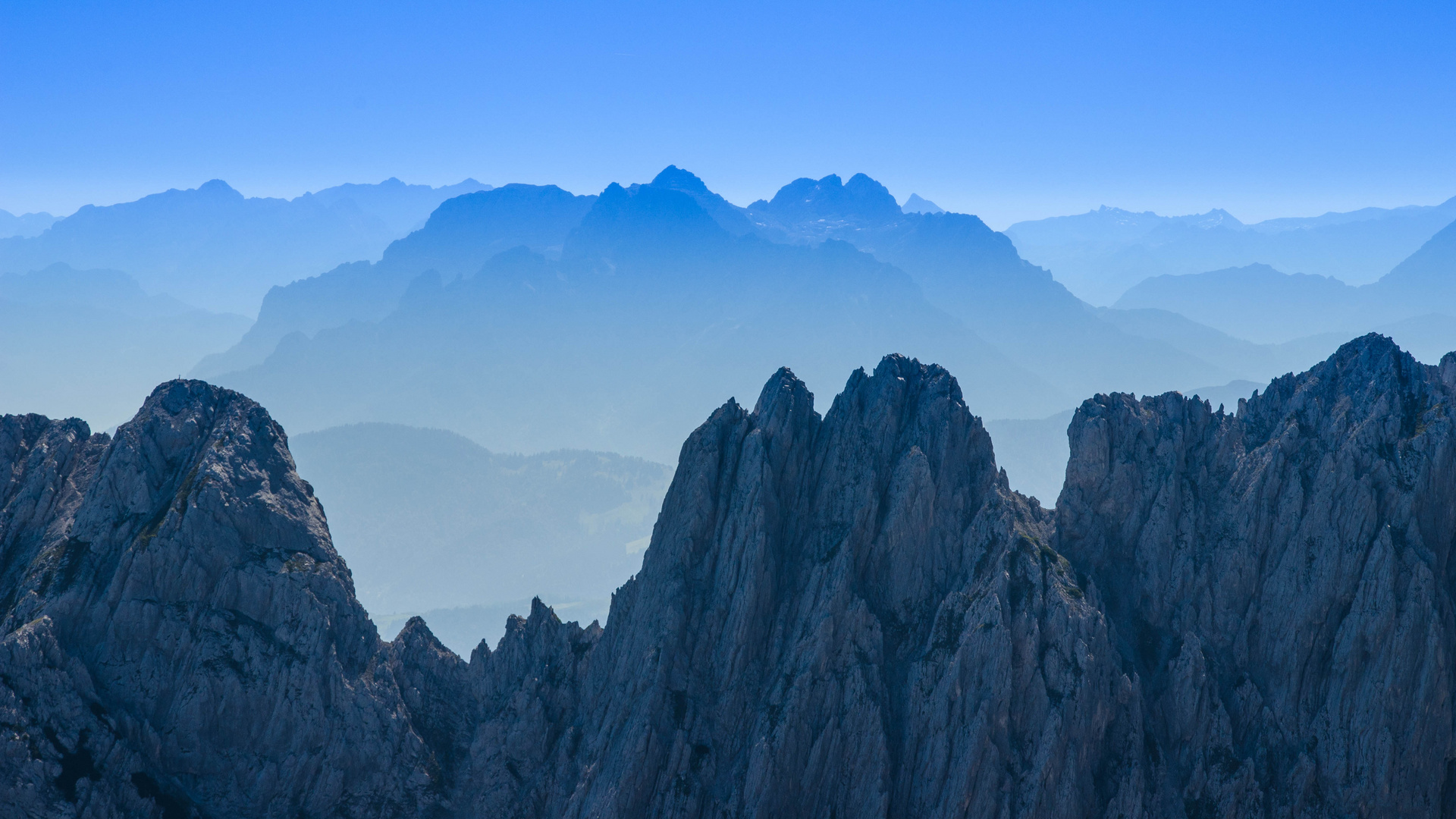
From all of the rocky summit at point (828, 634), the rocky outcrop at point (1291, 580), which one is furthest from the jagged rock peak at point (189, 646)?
the rocky outcrop at point (1291, 580)

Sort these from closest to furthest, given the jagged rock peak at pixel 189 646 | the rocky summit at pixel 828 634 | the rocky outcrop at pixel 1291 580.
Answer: the rocky outcrop at pixel 1291 580, the rocky summit at pixel 828 634, the jagged rock peak at pixel 189 646

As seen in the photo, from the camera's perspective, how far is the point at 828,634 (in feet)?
198

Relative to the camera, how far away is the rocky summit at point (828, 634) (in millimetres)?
55312

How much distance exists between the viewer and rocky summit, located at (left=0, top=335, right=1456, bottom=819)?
5531 centimetres

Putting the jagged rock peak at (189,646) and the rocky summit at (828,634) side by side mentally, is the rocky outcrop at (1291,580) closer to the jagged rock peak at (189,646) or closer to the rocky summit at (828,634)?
the rocky summit at (828,634)

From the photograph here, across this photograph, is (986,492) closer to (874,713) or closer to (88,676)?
(874,713)

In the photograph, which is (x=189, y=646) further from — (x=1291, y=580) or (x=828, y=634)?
(x=1291, y=580)

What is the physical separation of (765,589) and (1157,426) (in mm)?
34260

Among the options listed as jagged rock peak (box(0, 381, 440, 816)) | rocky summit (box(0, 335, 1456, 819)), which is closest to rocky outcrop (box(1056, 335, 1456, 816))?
rocky summit (box(0, 335, 1456, 819))

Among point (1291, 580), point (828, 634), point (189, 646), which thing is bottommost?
point (189, 646)

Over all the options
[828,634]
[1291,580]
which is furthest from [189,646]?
[1291,580]

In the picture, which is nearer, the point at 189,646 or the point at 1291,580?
the point at 1291,580

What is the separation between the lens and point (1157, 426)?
2689 inches

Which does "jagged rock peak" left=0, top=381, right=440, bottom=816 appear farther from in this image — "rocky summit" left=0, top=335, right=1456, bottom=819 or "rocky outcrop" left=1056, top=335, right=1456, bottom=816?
"rocky outcrop" left=1056, top=335, right=1456, bottom=816
